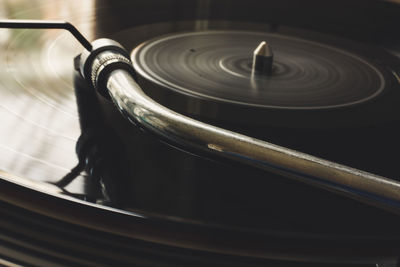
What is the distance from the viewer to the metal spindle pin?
0.79m

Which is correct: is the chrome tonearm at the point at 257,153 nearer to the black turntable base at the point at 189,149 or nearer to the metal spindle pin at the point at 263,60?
the black turntable base at the point at 189,149

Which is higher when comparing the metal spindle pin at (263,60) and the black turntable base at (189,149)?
the metal spindle pin at (263,60)

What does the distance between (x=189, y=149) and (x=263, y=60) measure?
0.45 metres

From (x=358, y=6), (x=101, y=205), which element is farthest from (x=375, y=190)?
(x=358, y=6)

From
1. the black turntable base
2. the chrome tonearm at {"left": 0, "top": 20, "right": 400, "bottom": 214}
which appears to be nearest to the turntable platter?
the black turntable base

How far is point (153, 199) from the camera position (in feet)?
1.38

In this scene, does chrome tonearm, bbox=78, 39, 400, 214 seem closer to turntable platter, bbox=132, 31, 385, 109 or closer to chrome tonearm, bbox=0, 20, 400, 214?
chrome tonearm, bbox=0, 20, 400, 214

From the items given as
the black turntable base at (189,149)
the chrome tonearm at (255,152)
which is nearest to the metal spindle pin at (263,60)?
the black turntable base at (189,149)

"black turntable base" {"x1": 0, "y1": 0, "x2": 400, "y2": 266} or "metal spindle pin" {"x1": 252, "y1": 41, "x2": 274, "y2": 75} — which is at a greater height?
"metal spindle pin" {"x1": 252, "y1": 41, "x2": 274, "y2": 75}

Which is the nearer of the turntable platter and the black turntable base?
the black turntable base

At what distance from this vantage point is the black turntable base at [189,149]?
1.26 ft

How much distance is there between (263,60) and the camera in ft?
2.59

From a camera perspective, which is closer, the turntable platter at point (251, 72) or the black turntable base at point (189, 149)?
the black turntable base at point (189, 149)

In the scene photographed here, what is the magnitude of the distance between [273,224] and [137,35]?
1.99 ft
